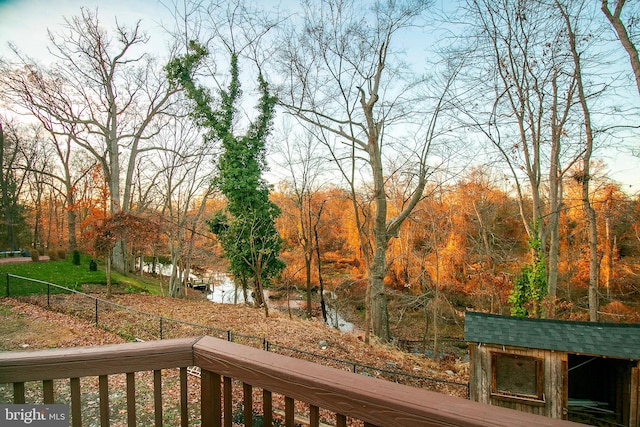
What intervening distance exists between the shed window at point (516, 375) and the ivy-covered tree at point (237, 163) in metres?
9.65

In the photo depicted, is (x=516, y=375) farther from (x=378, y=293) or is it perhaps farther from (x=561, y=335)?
(x=378, y=293)

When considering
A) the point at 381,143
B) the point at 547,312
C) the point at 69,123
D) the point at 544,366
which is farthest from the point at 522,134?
the point at 69,123

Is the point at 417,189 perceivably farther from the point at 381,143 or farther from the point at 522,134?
the point at 522,134

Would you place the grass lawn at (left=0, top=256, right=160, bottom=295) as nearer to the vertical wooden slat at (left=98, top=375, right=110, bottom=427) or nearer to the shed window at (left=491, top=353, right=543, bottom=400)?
the vertical wooden slat at (left=98, top=375, right=110, bottom=427)

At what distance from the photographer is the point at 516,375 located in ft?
23.6

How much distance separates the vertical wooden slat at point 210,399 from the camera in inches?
55.4

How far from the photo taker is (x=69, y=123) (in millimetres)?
18672

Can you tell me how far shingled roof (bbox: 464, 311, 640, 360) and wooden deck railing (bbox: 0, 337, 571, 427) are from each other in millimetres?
7004

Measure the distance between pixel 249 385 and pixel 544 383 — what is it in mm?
7788

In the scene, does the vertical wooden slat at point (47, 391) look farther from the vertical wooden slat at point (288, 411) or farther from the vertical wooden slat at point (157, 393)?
the vertical wooden slat at point (288, 411)

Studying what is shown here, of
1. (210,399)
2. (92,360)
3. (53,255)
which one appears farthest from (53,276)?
(210,399)

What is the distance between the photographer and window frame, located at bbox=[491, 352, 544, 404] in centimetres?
688

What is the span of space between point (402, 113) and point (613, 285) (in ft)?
48.0

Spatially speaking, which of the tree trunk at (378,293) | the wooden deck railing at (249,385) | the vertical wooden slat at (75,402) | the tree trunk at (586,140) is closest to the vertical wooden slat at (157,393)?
the wooden deck railing at (249,385)
